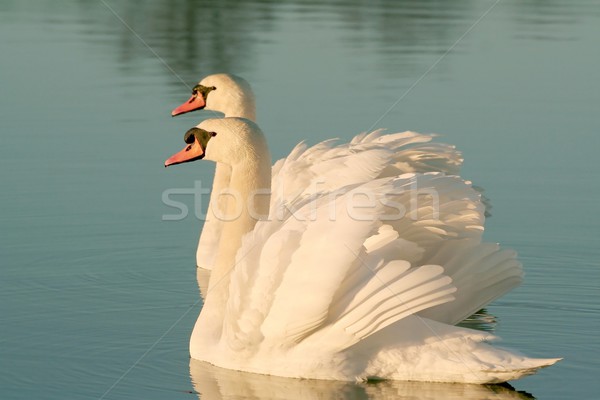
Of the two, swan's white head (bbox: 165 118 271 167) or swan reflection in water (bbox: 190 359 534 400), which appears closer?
swan reflection in water (bbox: 190 359 534 400)

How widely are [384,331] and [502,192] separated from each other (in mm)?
4543

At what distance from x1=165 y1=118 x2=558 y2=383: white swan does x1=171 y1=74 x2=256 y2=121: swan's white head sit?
3.35 m

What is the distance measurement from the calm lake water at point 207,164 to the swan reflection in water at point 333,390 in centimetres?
2

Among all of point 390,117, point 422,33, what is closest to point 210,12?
point 422,33

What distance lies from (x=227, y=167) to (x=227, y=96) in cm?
95

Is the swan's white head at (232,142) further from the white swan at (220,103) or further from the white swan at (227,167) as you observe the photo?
the white swan at (220,103)

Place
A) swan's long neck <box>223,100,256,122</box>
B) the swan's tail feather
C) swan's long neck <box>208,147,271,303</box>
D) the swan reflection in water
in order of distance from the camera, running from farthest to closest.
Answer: swan's long neck <box>223,100,256,122</box>, swan's long neck <box>208,147,271,303</box>, the swan's tail feather, the swan reflection in water

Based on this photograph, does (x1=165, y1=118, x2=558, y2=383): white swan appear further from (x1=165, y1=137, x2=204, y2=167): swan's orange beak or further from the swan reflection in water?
(x1=165, y1=137, x2=204, y2=167): swan's orange beak

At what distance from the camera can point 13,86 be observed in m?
16.2

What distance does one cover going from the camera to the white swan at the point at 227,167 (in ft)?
32.2

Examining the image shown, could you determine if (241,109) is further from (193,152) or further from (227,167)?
(193,152)

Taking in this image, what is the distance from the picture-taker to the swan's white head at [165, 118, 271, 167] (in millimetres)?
8391

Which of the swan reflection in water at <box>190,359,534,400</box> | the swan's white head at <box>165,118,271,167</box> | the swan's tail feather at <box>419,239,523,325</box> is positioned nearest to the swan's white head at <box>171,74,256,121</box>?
the swan's white head at <box>165,118,271,167</box>

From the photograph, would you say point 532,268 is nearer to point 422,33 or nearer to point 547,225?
point 547,225
